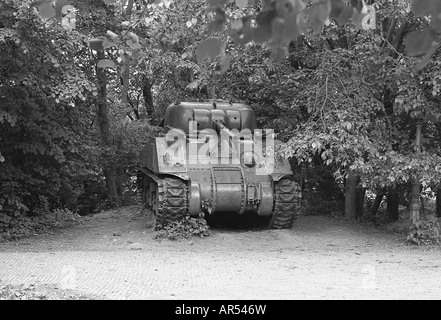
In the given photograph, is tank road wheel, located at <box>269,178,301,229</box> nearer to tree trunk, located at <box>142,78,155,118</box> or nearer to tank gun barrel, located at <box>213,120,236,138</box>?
tank gun barrel, located at <box>213,120,236,138</box>

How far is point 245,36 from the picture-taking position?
298 cm

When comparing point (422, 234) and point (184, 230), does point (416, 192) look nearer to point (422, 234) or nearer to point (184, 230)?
point (422, 234)

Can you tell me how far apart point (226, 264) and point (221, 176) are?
3.82 m

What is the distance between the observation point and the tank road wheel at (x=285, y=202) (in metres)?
13.6

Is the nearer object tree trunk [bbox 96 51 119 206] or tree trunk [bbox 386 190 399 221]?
tree trunk [bbox 386 190 399 221]

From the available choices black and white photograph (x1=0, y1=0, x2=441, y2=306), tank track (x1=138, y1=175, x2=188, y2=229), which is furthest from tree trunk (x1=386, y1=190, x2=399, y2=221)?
tank track (x1=138, y1=175, x2=188, y2=229)

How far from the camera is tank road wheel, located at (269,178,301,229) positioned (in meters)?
13.6

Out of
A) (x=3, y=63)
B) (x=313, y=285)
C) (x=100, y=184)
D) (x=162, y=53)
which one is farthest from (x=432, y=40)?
(x=100, y=184)

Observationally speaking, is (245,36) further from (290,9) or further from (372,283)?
(372,283)

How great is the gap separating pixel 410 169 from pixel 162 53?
23.8ft

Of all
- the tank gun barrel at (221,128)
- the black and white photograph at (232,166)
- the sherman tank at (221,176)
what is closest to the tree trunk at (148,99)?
the black and white photograph at (232,166)

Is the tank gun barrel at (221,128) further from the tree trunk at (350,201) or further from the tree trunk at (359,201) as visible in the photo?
the tree trunk at (359,201)

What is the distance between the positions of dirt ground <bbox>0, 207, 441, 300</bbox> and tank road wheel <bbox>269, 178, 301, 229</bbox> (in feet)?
0.94

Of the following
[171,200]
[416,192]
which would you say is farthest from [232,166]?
[416,192]
